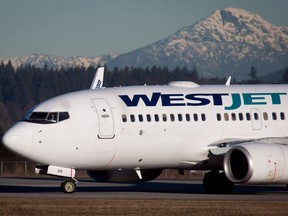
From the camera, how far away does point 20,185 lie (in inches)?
1954

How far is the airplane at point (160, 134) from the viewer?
131 feet

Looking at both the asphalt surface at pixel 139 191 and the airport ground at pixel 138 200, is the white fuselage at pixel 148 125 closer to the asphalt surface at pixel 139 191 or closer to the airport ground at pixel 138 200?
the asphalt surface at pixel 139 191

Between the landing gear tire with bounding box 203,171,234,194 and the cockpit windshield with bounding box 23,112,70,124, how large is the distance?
23.9 feet

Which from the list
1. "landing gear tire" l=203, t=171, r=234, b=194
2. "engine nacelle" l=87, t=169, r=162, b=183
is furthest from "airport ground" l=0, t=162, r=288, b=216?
"engine nacelle" l=87, t=169, r=162, b=183

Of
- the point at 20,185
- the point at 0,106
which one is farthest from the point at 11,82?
the point at 20,185

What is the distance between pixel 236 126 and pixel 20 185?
38.4ft

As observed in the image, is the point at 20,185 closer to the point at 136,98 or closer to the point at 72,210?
the point at 136,98

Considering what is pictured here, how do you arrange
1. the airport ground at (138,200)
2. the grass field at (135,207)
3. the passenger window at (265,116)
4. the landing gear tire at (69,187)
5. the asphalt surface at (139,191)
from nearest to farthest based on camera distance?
the grass field at (135,207) → the airport ground at (138,200) → the asphalt surface at (139,191) → the landing gear tire at (69,187) → the passenger window at (265,116)

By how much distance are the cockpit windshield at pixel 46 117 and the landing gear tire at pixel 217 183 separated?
7.29 metres

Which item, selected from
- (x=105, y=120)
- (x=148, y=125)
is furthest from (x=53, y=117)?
(x=148, y=125)

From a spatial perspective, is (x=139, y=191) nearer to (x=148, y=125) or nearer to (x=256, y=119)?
(x=148, y=125)

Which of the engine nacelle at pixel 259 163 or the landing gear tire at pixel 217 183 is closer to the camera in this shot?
the engine nacelle at pixel 259 163

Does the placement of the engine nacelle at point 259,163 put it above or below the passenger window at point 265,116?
below

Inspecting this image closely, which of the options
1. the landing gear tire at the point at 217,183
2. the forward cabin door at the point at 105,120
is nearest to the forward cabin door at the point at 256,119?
the landing gear tire at the point at 217,183
